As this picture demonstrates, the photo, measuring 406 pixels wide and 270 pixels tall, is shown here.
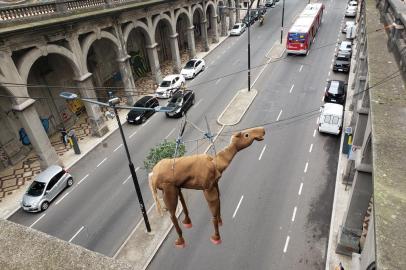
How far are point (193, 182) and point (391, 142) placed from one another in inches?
296

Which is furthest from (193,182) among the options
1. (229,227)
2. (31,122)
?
(31,122)

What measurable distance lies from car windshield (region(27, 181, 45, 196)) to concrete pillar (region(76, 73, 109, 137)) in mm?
9415

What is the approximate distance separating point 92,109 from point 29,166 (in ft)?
26.5

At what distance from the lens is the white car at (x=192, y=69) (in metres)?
43.6

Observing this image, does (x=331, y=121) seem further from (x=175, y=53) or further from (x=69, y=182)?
(x=175, y=53)

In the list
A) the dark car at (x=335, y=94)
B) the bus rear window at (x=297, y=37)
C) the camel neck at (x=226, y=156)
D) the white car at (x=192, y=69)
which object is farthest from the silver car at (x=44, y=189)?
the bus rear window at (x=297, y=37)

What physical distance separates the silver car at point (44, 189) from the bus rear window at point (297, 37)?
121 ft

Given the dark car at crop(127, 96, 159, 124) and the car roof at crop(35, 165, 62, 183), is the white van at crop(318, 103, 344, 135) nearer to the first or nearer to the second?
the dark car at crop(127, 96, 159, 124)

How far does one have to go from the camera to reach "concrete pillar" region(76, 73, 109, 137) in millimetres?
29047

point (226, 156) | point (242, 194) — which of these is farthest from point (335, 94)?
point (226, 156)

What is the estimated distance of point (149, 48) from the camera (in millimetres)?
39375

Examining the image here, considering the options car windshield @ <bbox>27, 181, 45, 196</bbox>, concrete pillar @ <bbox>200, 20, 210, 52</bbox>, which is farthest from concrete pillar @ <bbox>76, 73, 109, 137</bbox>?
concrete pillar @ <bbox>200, 20, 210, 52</bbox>

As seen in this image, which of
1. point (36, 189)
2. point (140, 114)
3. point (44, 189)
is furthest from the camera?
point (140, 114)

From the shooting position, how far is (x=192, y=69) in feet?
144
